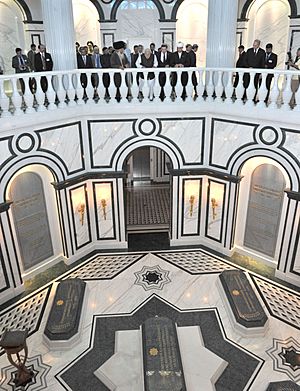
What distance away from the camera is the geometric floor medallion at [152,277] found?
10641 millimetres

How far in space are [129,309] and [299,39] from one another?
11.5 meters

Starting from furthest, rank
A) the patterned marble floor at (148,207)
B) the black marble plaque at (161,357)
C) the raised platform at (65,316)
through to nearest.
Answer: the patterned marble floor at (148,207) → the raised platform at (65,316) → the black marble plaque at (161,357)

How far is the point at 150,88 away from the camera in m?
10.5

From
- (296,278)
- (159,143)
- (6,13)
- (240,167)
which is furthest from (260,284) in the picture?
(6,13)

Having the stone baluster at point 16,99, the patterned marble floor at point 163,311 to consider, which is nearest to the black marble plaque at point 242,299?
the patterned marble floor at point 163,311

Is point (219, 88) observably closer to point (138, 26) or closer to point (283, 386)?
point (138, 26)

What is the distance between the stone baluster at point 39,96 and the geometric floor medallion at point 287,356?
8.08 m

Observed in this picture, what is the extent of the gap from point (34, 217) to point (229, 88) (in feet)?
21.8

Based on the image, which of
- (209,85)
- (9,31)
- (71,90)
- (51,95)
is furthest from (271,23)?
(9,31)

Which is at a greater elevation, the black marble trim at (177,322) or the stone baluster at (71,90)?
the stone baluster at (71,90)

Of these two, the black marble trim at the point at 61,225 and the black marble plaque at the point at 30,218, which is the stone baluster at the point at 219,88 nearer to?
the black marble trim at the point at 61,225

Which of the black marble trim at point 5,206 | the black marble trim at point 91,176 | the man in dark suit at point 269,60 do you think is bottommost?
the black marble trim at point 5,206

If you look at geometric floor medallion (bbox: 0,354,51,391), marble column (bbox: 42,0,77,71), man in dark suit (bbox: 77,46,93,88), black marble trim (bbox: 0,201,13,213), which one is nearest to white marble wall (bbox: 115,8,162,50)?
man in dark suit (bbox: 77,46,93,88)

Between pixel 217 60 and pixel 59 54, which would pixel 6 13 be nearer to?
pixel 59 54
